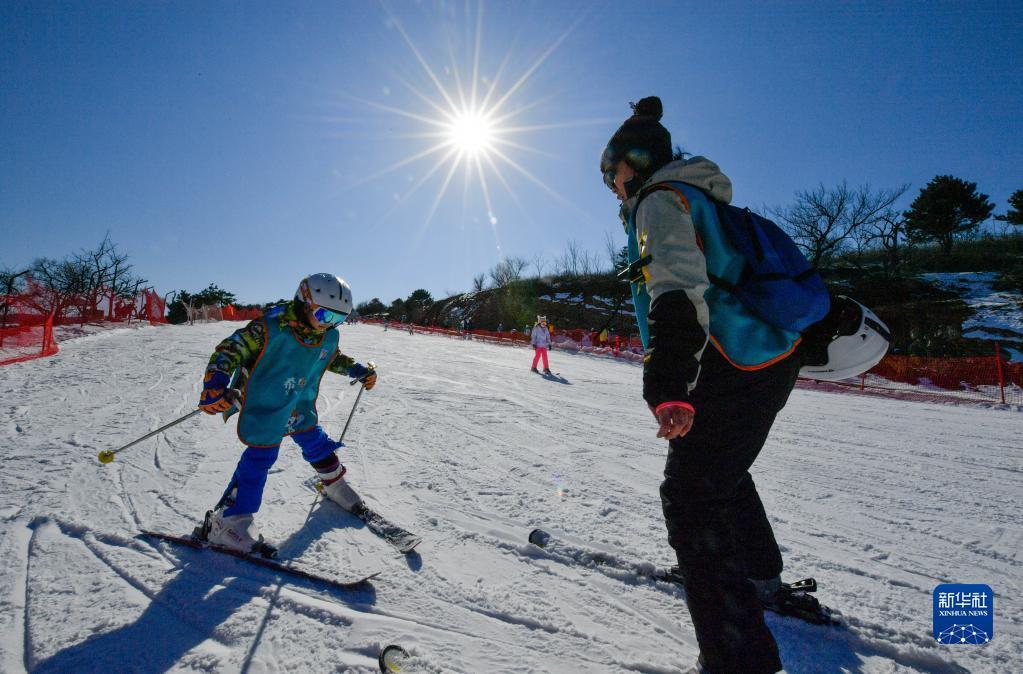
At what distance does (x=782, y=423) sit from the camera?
6.17m

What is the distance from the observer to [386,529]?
2725mm

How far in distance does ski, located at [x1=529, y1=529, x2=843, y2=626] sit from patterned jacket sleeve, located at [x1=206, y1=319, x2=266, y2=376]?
2.08 m

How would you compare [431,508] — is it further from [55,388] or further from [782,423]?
[55,388]

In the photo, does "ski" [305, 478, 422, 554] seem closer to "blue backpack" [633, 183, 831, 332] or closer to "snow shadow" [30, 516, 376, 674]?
"snow shadow" [30, 516, 376, 674]

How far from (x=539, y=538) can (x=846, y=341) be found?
185 cm

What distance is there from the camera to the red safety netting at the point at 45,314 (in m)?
10.2

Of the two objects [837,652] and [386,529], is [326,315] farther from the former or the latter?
[837,652]

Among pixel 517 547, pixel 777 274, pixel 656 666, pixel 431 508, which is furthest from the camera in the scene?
pixel 431 508

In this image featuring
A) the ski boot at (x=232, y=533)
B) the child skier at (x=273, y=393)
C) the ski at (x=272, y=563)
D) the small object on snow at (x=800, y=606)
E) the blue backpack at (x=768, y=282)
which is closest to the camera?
the blue backpack at (x=768, y=282)

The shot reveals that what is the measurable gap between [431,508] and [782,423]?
545cm

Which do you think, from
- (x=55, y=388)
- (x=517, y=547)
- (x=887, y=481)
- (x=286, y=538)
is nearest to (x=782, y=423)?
(x=887, y=481)

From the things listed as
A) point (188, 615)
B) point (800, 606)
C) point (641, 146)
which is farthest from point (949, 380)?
point (188, 615)

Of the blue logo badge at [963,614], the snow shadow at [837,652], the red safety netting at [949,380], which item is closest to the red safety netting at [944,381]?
the red safety netting at [949,380]

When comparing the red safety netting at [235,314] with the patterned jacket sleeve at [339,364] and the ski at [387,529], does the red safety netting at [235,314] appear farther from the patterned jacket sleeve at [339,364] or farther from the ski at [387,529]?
the ski at [387,529]
